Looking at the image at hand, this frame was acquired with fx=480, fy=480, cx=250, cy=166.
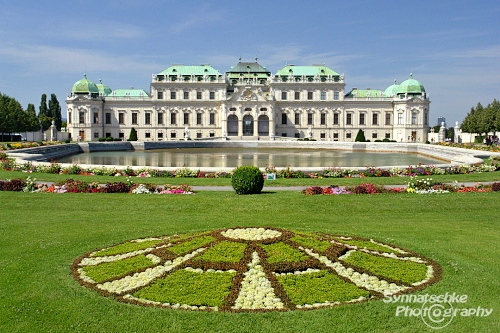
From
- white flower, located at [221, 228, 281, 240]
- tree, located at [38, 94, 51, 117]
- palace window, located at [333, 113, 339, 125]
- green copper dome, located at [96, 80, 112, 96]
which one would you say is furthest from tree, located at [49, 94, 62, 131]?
white flower, located at [221, 228, 281, 240]

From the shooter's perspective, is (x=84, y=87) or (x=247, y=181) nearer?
(x=247, y=181)

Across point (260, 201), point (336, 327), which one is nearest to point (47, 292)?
point (336, 327)

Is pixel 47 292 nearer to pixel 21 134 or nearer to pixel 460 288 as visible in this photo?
pixel 460 288

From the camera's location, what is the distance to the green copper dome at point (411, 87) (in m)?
97.3

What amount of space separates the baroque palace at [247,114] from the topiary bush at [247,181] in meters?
75.4

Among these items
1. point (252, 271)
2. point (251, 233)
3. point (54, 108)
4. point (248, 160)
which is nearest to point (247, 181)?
point (251, 233)

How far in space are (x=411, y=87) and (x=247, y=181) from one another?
86.0 m

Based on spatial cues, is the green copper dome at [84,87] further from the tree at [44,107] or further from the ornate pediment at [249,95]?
the ornate pediment at [249,95]

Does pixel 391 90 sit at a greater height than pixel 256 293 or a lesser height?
greater

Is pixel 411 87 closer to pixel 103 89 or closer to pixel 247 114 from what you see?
pixel 247 114

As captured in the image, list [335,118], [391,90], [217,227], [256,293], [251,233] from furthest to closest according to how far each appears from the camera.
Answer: [391,90], [335,118], [217,227], [251,233], [256,293]

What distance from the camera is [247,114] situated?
314 ft

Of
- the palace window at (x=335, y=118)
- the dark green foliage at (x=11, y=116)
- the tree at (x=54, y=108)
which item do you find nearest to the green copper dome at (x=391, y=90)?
the palace window at (x=335, y=118)

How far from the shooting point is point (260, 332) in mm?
7035
